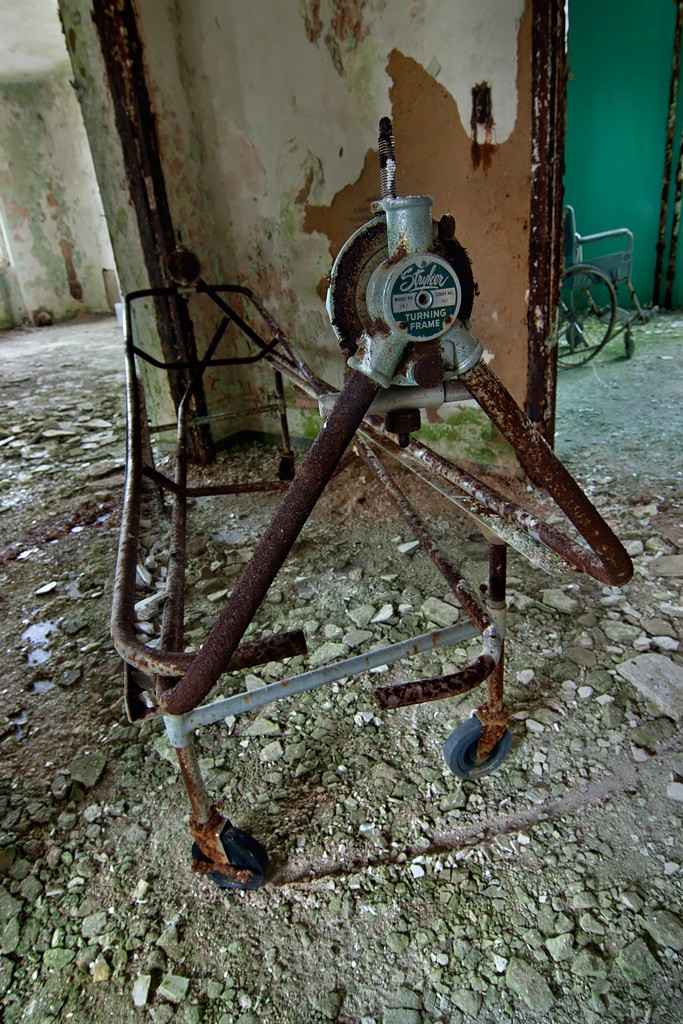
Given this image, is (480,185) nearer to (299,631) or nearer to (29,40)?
Result: (299,631)

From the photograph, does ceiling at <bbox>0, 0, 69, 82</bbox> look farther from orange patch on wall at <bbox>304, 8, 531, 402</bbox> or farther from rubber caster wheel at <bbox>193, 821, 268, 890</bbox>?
rubber caster wheel at <bbox>193, 821, 268, 890</bbox>

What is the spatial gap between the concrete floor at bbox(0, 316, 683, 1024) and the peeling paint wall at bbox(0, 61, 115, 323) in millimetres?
7989

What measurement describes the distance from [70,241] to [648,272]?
7792mm

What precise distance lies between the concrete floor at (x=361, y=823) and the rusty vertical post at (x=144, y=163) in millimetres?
1298

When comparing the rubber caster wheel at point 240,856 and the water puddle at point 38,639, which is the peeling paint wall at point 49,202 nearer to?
the water puddle at point 38,639

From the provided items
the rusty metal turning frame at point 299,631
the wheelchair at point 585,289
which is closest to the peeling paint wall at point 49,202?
the wheelchair at point 585,289

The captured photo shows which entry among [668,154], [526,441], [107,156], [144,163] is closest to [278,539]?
[526,441]

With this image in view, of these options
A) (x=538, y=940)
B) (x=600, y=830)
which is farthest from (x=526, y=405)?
(x=538, y=940)

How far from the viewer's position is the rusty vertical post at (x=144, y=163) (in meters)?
2.66

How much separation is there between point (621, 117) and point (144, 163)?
4562mm

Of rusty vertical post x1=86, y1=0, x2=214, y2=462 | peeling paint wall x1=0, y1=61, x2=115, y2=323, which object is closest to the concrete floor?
rusty vertical post x1=86, y1=0, x2=214, y2=462

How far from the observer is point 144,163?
9.29 feet

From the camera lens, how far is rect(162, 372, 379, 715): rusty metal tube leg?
89 cm

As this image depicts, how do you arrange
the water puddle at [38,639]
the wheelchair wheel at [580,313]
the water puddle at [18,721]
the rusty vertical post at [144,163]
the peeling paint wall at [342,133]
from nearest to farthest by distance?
the water puddle at [18,721] → the water puddle at [38,639] → the peeling paint wall at [342,133] → the rusty vertical post at [144,163] → the wheelchair wheel at [580,313]
